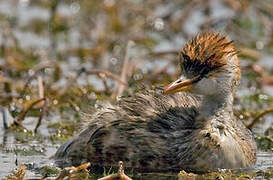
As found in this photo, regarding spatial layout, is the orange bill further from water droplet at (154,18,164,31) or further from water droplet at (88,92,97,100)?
water droplet at (154,18,164,31)

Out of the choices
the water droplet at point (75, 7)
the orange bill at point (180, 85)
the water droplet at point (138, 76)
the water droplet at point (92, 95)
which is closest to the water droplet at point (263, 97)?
the water droplet at point (138, 76)

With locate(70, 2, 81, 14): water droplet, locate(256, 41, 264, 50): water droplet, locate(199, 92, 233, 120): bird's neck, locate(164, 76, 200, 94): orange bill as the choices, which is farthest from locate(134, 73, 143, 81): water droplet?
locate(164, 76, 200, 94): orange bill

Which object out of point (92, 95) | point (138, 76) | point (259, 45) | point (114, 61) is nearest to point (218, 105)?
point (92, 95)

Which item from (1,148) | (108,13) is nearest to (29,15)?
(108,13)

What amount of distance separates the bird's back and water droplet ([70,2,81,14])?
6.61m

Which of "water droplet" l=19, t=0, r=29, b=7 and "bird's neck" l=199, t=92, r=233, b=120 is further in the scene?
"water droplet" l=19, t=0, r=29, b=7

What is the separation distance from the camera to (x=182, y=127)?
689cm

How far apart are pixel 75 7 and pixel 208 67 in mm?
7212

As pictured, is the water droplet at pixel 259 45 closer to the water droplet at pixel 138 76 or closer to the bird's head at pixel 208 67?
the water droplet at pixel 138 76

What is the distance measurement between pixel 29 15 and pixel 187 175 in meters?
8.52

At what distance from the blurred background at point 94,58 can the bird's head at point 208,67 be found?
876 mm

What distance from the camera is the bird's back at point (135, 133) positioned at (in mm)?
6695

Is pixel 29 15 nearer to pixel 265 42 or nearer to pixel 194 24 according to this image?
pixel 194 24

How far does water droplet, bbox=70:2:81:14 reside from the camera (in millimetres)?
13694
